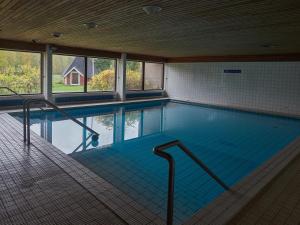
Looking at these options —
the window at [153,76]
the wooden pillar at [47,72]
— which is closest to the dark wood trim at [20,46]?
the wooden pillar at [47,72]

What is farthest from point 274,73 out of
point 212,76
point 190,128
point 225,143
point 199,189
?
point 199,189

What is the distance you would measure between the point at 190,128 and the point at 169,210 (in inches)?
211

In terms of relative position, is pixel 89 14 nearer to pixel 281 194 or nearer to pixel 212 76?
pixel 281 194

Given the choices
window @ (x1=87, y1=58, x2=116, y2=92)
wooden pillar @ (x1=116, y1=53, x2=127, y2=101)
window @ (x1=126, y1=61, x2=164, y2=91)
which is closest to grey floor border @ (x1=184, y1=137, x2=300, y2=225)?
wooden pillar @ (x1=116, y1=53, x2=127, y2=101)

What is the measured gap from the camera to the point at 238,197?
272 cm

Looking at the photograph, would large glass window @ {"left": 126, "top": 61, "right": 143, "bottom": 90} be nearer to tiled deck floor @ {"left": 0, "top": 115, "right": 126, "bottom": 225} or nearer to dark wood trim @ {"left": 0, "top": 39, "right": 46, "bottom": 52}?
dark wood trim @ {"left": 0, "top": 39, "right": 46, "bottom": 52}

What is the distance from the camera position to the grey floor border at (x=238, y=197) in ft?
7.47

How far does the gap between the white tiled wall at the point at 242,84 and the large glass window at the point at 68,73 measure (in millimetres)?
4760

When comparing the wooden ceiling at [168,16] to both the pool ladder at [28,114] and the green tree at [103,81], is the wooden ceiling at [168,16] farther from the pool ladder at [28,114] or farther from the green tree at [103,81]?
the green tree at [103,81]

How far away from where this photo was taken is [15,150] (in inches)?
151

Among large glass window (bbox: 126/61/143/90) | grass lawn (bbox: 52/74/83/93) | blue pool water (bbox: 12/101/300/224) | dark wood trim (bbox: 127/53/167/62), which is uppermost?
dark wood trim (bbox: 127/53/167/62)

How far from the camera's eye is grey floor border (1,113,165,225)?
223 cm

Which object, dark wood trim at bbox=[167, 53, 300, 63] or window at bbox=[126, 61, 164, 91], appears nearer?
dark wood trim at bbox=[167, 53, 300, 63]

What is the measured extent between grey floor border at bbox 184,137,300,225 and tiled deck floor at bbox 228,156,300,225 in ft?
0.18
